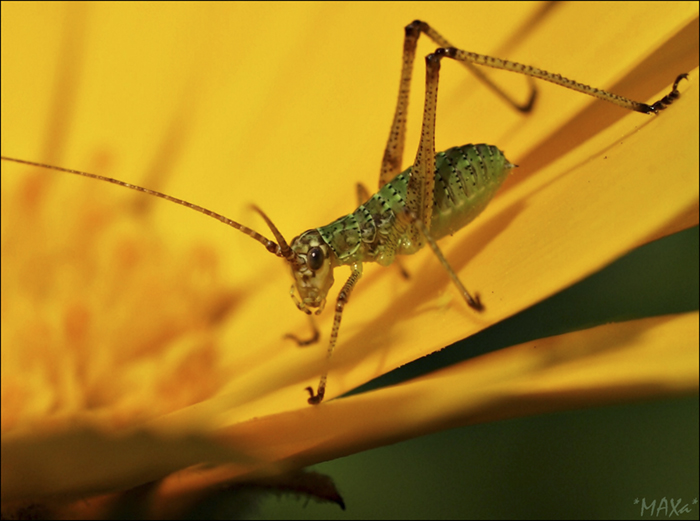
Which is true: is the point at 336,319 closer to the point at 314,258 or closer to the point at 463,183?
the point at 314,258

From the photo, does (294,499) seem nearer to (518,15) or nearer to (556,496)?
(556,496)

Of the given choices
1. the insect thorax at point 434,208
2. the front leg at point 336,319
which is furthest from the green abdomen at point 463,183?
the front leg at point 336,319

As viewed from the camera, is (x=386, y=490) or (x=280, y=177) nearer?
(x=386, y=490)

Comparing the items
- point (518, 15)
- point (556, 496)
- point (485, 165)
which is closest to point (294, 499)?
point (556, 496)

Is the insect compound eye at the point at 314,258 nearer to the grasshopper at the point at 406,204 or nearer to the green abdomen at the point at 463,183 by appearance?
the grasshopper at the point at 406,204

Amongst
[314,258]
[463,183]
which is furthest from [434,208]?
[314,258]

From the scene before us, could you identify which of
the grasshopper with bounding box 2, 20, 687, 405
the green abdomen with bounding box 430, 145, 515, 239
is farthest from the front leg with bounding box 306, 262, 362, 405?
the green abdomen with bounding box 430, 145, 515, 239

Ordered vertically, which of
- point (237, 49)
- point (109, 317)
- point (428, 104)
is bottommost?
point (109, 317)
